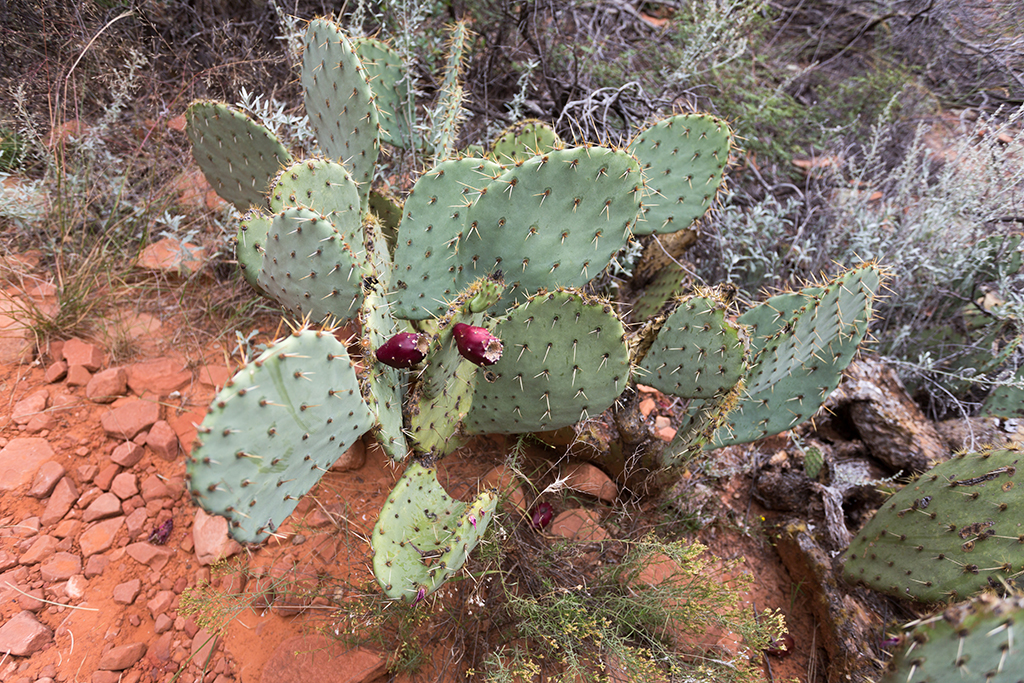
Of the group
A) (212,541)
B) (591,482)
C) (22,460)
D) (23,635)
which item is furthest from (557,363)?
(22,460)

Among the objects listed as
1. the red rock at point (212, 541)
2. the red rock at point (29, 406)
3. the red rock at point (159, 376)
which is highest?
the red rock at point (159, 376)

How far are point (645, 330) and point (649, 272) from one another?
0.96m

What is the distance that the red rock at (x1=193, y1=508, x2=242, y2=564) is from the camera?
191cm

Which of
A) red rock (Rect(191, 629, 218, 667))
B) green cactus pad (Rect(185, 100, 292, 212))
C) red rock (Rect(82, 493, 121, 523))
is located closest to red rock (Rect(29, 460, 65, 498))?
red rock (Rect(82, 493, 121, 523))

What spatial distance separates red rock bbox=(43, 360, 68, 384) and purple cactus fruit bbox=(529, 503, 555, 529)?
6.81 ft

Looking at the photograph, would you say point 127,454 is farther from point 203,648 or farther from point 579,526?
point 579,526

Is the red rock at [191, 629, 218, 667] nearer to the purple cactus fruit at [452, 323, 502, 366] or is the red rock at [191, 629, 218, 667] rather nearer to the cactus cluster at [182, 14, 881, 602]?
the cactus cluster at [182, 14, 881, 602]

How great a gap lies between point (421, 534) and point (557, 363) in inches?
25.5

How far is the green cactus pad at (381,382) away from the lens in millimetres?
1529

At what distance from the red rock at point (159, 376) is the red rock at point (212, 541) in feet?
2.14

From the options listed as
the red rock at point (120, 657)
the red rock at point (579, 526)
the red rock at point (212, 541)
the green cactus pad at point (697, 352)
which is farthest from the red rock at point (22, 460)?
the green cactus pad at point (697, 352)

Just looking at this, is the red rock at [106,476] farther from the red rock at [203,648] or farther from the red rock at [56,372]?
the red rock at [203,648]

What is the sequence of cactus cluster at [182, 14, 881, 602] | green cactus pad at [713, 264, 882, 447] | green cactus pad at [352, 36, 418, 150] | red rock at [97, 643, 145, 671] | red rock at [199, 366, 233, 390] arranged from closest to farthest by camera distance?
cactus cluster at [182, 14, 881, 602]
red rock at [97, 643, 145, 671]
green cactus pad at [713, 264, 882, 447]
red rock at [199, 366, 233, 390]
green cactus pad at [352, 36, 418, 150]

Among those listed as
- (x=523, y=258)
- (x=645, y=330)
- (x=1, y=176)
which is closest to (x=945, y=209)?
(x=645, y=330)
